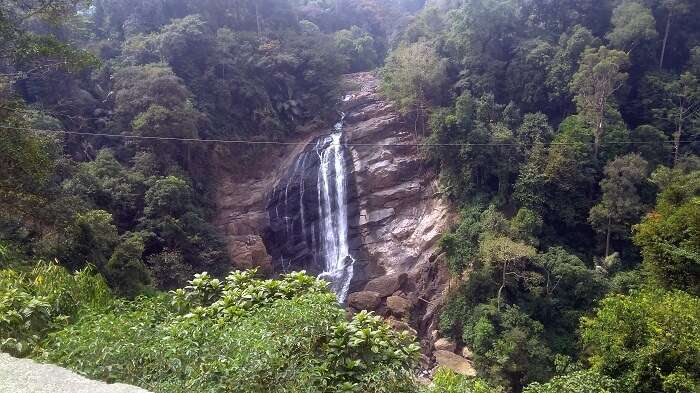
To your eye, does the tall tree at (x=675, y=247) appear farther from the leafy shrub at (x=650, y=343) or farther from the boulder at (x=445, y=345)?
the boulder at (x=445, y=345)

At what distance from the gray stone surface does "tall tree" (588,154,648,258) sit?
15884 mm

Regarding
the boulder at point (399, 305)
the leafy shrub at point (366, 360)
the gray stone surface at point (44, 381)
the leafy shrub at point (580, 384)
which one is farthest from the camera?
the boulder at point (399, 305)

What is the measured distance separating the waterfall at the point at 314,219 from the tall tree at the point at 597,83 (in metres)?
9.35

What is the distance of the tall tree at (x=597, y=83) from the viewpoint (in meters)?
17.4

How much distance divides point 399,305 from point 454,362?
9.39ft

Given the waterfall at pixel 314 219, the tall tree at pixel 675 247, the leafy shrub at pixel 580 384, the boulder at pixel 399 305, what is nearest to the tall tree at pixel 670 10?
the tall tree at pixel 675 247

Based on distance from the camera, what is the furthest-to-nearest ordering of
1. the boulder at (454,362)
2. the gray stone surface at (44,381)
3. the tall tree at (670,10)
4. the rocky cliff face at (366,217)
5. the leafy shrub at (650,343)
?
the tall tree at (670,10), the rocky cliff face at (366,217), the boulder at (454,362), the leafy shrub at (650,343), the gray stone surface at (44,381)

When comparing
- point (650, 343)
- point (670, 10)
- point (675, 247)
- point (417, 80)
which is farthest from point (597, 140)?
point (650, 343)

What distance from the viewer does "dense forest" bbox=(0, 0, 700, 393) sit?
4.12 meters

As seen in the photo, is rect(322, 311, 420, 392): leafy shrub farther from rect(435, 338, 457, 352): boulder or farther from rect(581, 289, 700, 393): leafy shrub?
rect(435, 338, 457, 352): boulder

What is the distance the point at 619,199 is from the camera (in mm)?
15844

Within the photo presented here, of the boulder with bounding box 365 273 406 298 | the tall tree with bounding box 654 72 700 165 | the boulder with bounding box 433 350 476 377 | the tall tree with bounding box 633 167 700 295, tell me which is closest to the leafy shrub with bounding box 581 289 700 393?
the tall tree with bounding box 633 167 700 295

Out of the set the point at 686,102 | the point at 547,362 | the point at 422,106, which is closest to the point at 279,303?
the point at 547,362

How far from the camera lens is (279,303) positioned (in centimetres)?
429
